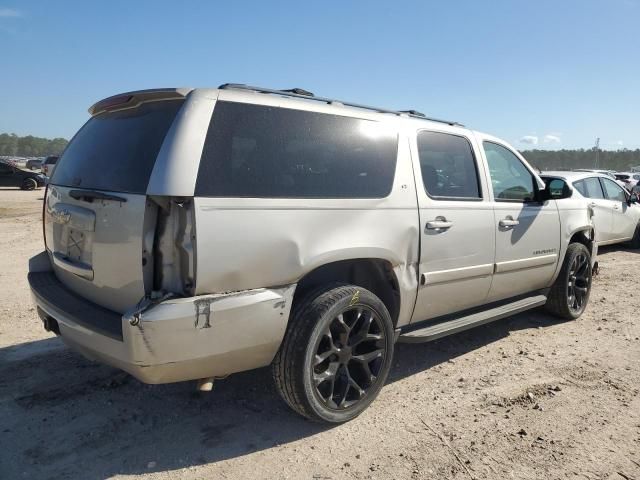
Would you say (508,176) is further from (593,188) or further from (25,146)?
(25,146)

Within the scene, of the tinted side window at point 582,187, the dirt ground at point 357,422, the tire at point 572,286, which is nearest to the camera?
the dirt ground at point 357,422

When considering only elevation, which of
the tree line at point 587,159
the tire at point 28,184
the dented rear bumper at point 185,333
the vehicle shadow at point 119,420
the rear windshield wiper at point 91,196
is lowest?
the tire at point 28,184

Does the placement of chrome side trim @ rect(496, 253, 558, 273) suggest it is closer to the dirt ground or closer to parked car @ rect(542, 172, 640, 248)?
the dirt ground

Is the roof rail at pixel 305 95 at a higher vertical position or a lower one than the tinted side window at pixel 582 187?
higher

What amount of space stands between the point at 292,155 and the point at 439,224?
130 centimetres

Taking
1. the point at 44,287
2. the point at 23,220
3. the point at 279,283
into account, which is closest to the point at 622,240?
the point at 279,283

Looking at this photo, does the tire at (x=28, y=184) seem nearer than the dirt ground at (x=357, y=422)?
No

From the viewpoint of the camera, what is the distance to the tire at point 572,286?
518 centimetres

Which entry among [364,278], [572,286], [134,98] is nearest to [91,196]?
[134,98]

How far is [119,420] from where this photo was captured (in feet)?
10.2

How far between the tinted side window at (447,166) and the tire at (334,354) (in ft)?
3.60

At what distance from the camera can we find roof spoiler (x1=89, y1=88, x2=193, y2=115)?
2.65 meters

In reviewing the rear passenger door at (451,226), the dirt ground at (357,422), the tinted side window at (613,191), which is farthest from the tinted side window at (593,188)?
the rear passenger door at (451,226)

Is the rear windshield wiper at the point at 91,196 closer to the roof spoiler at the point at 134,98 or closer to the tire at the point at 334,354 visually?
the roof spoiler at the point at 134,98
